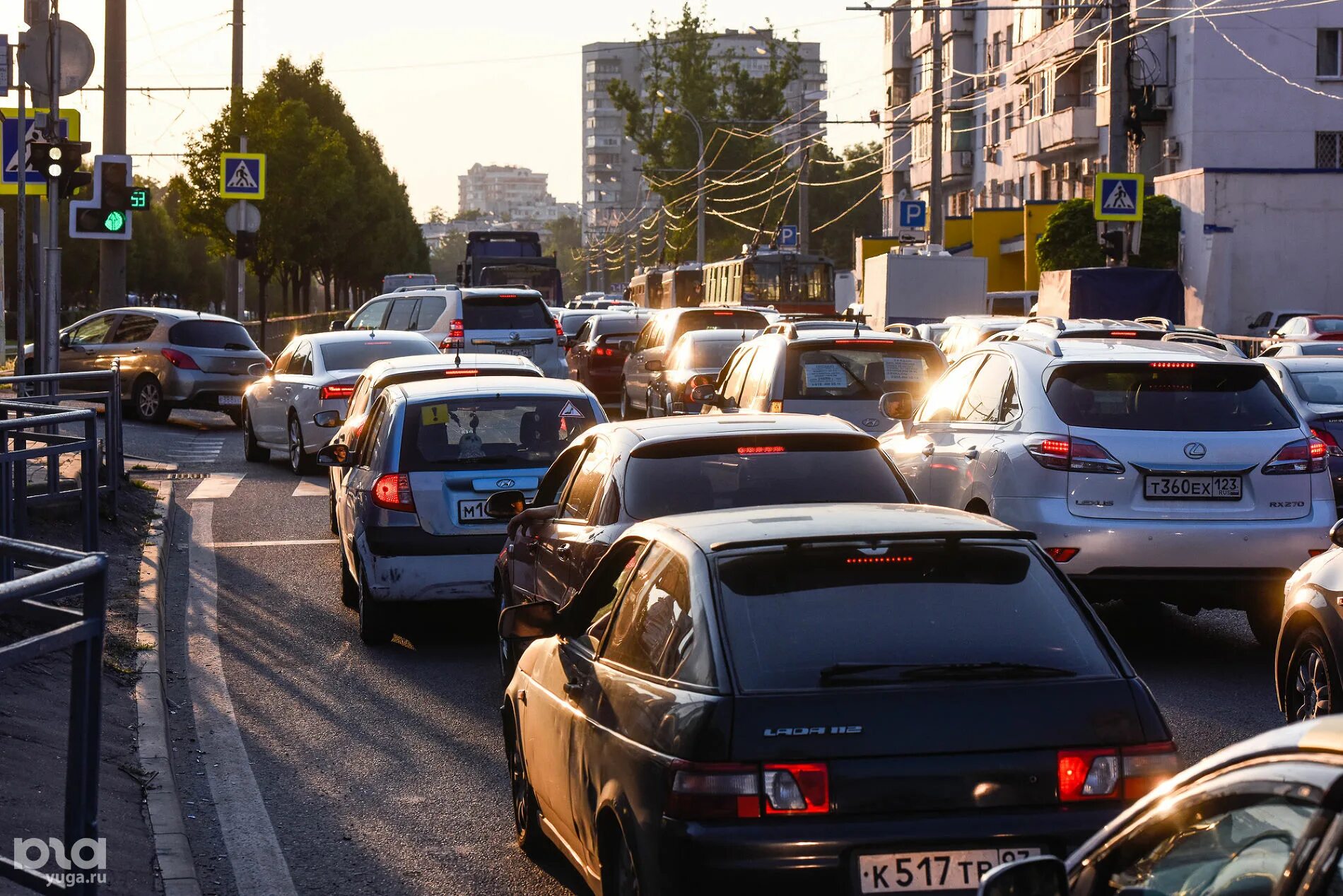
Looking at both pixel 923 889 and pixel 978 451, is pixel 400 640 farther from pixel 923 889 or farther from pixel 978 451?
pixel 923 889

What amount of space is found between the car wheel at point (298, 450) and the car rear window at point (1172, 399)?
12912 millimetres

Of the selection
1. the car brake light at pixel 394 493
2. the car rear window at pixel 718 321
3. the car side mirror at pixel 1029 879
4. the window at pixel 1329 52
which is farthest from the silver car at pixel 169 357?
the window at pixel 1329 52

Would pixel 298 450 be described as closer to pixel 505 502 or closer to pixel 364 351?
pixel 364 351

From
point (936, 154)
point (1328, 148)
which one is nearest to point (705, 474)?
point (936, 154)

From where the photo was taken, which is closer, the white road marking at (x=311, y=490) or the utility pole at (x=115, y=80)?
the white road marking at (x=311, y=490)

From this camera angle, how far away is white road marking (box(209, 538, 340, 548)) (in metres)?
15.6

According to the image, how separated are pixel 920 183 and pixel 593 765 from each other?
85.5 meters

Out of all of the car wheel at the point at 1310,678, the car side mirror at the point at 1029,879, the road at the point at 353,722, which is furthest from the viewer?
the car wheel at the point at 1310,678

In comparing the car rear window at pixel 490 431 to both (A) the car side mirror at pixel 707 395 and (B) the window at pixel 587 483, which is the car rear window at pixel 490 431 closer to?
(B) the window at pixel 587 483

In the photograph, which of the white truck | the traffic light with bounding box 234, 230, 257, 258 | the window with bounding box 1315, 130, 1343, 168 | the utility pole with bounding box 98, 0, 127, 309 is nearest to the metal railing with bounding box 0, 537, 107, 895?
the utility pole with bounding box 98, 0, 127, 309

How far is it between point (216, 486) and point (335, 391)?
1689 mm

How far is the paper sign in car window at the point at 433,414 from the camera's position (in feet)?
36.9

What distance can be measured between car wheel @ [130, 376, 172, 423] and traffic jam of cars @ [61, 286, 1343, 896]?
570 inches

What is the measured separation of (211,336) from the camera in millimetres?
29234
